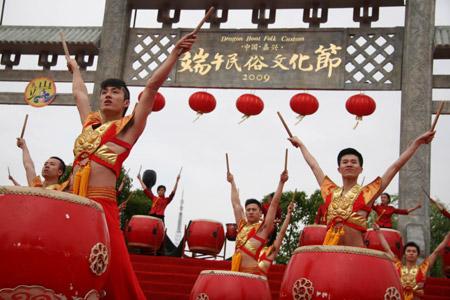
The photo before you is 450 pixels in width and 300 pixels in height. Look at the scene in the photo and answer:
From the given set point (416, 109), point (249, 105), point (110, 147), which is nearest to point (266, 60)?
point (249, 105)

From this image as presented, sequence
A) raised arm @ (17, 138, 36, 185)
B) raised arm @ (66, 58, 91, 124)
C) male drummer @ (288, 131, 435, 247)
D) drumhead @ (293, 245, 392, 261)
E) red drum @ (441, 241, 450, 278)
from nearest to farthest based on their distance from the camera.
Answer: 1. drumhead @ (293, 245, 392, 261)
2. raised arm @ (66, 58, 91, 124)
3. male drummer @ (288, 131, 435, 247)
4. raised arm @ (17, 138, 36, 185)
5. red drum @ (441, 241, 450, 278)

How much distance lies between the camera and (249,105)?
809cm

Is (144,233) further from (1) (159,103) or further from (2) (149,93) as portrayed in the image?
(2) (149,93)

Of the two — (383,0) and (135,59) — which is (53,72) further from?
(383,0)

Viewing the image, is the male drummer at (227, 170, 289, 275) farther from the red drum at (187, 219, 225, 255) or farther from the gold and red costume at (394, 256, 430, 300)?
the red drum at (187, 219, 225, 255)

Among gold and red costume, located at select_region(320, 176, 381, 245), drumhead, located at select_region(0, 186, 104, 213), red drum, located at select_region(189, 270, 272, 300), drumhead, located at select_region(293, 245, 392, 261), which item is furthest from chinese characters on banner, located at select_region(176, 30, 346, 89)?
drumhead, located at select_region(0, 186, 104, 213)

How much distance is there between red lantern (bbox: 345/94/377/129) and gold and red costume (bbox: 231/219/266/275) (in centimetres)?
335

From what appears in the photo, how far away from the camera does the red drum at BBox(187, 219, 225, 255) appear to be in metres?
7.07

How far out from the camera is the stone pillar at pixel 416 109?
745 cm

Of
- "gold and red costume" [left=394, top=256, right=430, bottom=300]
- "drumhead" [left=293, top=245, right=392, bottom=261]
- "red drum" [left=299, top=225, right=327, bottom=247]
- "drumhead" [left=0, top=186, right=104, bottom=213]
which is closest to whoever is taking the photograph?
"drumhead" [left=0, top=186, right=104, bottom=213]

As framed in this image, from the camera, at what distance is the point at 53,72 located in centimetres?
938

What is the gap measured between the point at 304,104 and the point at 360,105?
2.41 ft

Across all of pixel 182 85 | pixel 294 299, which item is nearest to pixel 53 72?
pixel 182 85

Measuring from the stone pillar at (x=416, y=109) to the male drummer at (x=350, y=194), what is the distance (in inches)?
160
